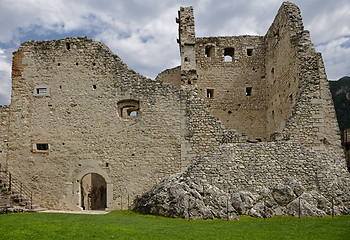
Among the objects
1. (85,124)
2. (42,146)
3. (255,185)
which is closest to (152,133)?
(85,124)

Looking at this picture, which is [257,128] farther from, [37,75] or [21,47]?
[21,47]

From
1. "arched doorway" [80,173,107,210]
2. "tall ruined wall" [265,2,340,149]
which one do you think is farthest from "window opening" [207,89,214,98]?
"arched doorway" [80,173,107,210]

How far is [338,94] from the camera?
48094 millimetres

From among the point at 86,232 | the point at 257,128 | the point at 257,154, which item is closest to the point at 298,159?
the point at 257,154

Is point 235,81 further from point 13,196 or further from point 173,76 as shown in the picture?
point 13,196

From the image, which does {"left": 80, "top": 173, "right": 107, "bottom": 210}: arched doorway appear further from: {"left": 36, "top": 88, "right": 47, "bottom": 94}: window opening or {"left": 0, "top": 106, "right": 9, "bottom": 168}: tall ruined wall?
{"left": 36, "top": 88, "right": 47, "bottom": 94}: window opening

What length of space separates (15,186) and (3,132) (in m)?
2.70

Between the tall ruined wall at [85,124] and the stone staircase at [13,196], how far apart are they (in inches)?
13.2

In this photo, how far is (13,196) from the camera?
44.9 feet

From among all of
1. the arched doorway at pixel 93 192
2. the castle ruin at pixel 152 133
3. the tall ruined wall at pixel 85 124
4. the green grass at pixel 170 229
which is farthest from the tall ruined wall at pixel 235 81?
the arched doorway at pixel 93 192

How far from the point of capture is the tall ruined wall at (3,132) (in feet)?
49.8

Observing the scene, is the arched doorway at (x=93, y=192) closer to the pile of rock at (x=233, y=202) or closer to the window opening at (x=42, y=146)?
the window opening at (x=42, y=146)

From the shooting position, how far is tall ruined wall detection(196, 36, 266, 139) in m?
18.2

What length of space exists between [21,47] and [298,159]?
13996 millimetres
